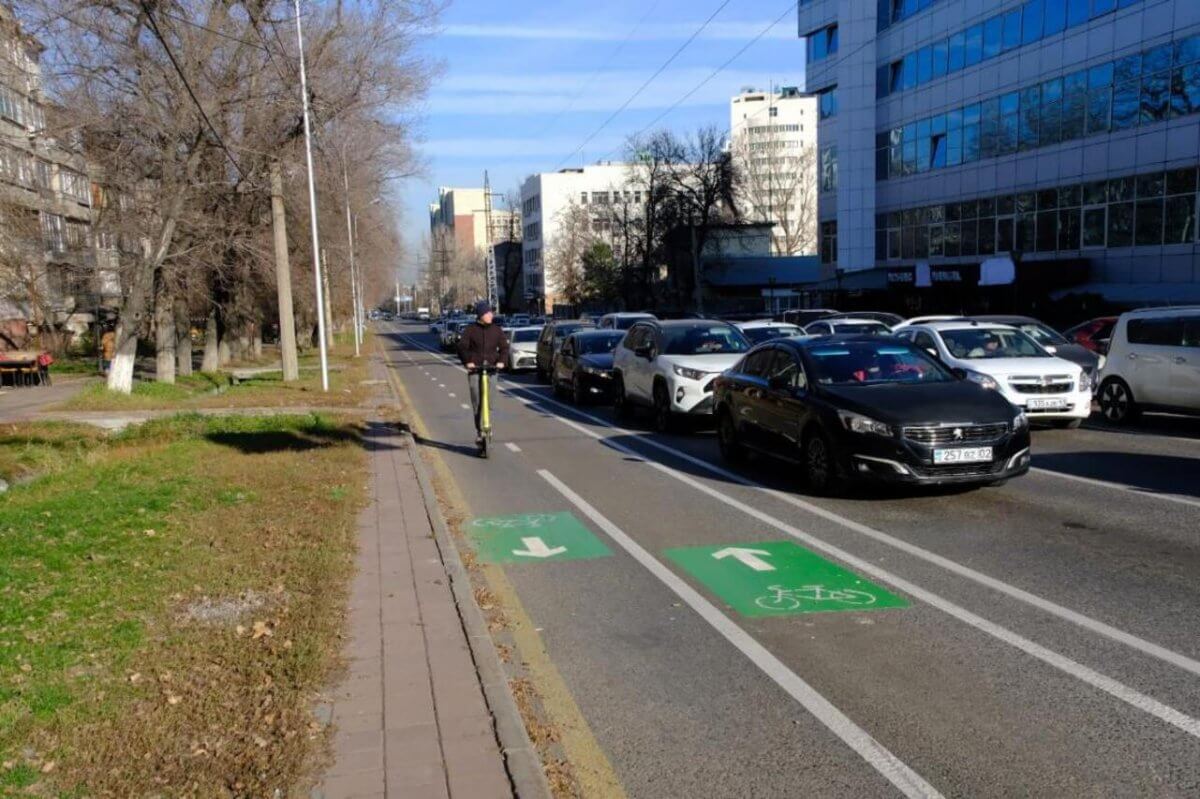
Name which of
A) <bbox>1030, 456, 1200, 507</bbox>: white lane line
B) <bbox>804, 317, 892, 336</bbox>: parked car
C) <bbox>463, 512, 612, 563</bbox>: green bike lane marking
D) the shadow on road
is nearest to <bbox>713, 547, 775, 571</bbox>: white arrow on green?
<bbox>463, 512, 612, 563</bbox>: green bike lane marking

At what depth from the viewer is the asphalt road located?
4109 millimetres

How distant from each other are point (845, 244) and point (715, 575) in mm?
50496

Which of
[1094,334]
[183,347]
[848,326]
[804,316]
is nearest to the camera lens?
[1094,334]

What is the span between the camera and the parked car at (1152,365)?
13984 mm

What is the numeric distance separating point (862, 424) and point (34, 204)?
2892cm

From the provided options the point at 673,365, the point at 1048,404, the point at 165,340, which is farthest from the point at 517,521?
the point at 165,340

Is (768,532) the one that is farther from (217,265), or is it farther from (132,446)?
(217,265)

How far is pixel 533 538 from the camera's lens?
8.62 meters

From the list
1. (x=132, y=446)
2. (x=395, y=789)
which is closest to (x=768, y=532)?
(x=395, y=789)

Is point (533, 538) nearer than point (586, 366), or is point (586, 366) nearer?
point (533, 538)

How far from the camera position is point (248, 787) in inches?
149

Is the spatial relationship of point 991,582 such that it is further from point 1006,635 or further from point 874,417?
point 874,417

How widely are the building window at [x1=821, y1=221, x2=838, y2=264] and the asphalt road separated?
4775cm

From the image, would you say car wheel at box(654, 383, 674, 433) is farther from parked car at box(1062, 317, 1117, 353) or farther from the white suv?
parked car at box(1062, 317, 1117, 353)
